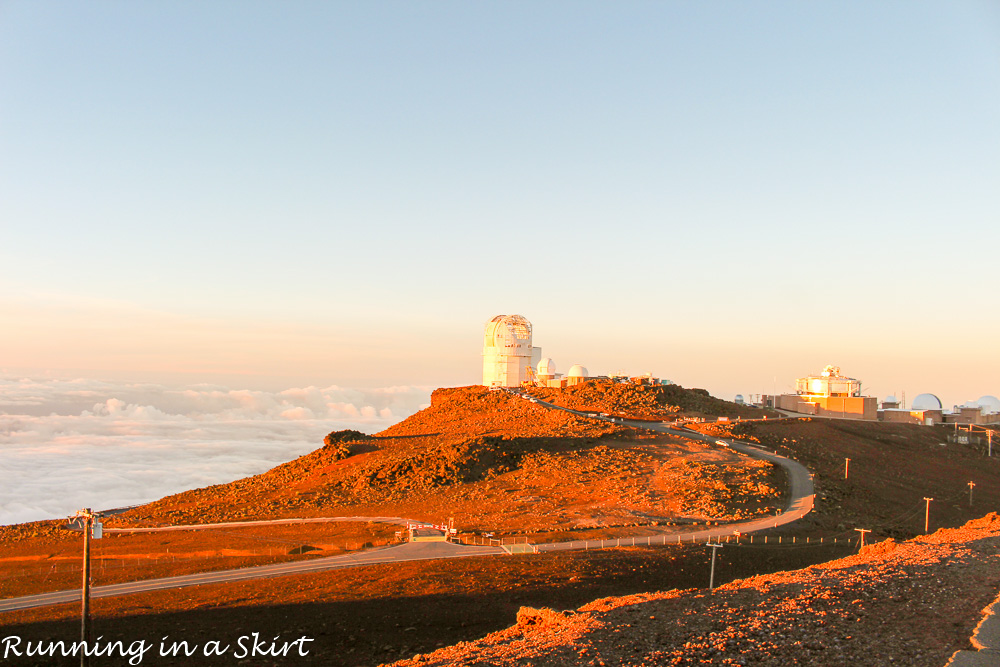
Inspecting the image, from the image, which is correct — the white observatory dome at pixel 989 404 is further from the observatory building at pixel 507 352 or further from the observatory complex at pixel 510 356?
the observatory building at pixel 507 352

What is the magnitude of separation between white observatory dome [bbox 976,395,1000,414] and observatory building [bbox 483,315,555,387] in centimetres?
5011

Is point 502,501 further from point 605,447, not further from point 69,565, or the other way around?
point 69,565

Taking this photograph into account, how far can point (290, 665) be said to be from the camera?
18.0 m

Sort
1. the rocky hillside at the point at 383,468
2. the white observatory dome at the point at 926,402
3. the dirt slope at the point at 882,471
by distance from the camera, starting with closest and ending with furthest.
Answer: the dirt slope at the point at 882,471, the rocky hillside at the point at 383,468, the white observatory dome at the point at 926,402

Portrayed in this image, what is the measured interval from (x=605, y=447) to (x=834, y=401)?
35.9 meters

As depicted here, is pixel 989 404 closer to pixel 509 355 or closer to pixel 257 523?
pixel 509 355

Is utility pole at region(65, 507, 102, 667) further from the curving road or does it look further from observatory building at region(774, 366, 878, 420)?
observatory building at region(774, 366, 878, 420)

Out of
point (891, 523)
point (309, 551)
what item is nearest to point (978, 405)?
point (891, 523)

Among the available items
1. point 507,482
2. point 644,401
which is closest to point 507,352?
point 644,401

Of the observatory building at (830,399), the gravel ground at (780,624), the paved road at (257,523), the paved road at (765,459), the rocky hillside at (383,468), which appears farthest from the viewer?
the observatory building at (830,399)

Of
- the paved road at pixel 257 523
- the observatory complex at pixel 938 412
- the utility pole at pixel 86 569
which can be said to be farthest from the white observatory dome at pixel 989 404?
the utility pole at pixel 86 569

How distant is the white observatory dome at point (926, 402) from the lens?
250 feet

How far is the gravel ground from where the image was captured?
1142 centimetres

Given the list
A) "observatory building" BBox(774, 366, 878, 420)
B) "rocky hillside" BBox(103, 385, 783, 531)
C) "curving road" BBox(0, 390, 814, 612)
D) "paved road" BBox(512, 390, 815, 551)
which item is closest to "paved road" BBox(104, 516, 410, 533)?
"curving road" BBox(0, 390, 814, 612)
